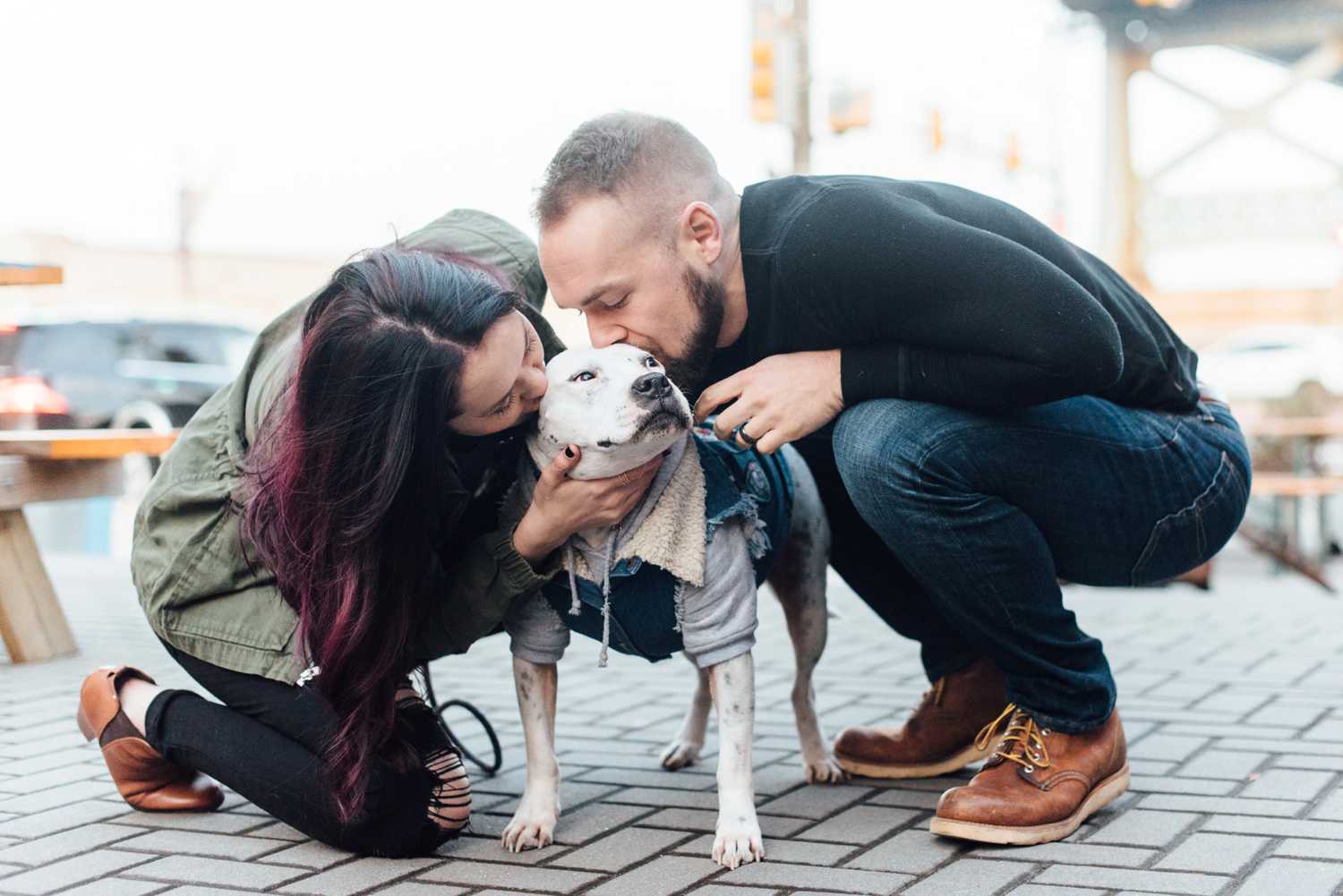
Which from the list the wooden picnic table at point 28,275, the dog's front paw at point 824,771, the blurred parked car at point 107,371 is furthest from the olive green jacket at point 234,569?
the blurred parked car at point 107,371

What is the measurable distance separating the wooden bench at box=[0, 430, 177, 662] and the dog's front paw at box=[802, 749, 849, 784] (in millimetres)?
3268

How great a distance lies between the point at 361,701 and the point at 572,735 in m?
1.20

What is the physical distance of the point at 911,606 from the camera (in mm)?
3398

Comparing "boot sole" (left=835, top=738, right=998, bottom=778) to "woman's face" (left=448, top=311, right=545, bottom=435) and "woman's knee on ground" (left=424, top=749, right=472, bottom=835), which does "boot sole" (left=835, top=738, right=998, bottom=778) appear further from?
"woman's face" (left=448, top=311, right=545, bottom=435)

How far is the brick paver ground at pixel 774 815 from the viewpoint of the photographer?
2.56 metres

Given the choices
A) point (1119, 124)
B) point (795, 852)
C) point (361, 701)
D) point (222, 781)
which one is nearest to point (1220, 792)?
point (795, 852)

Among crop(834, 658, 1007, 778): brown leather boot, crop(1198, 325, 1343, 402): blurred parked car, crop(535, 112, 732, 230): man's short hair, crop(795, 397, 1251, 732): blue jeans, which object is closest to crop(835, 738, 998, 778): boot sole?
crop(834, 658, 1007, 778): brown leather boot

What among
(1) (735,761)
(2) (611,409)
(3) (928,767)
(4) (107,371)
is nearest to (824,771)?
(3) (928,767)

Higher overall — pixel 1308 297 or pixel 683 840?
pixel 683 840

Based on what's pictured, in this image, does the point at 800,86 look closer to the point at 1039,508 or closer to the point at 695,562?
the point at 1039,508

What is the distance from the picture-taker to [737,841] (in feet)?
8.80

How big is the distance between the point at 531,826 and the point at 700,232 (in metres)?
1.22

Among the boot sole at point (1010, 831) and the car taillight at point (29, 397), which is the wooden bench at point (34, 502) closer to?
the boot sole at point (1010, 831)

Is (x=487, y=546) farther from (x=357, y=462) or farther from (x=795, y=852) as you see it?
(x=795, y=852)
